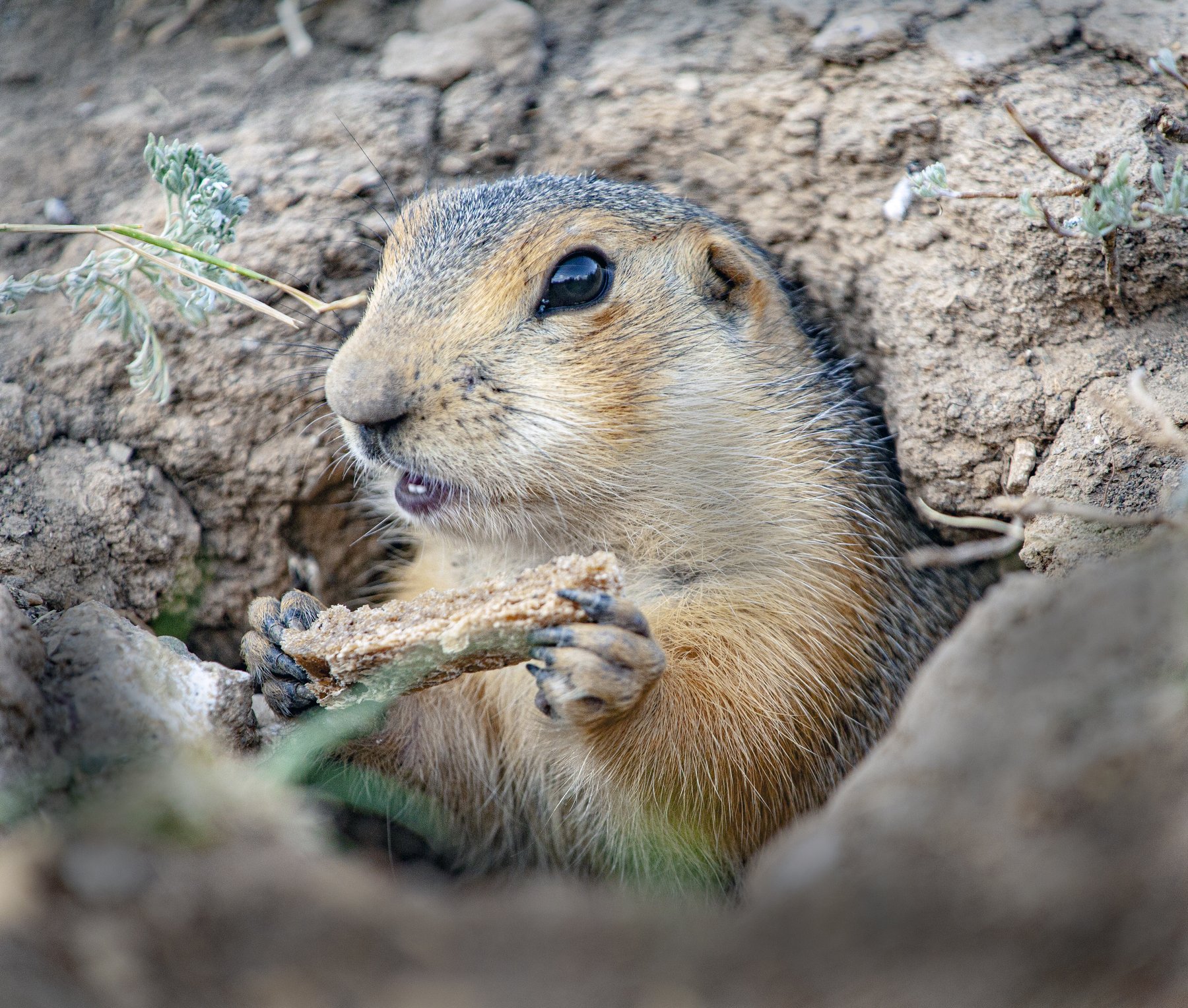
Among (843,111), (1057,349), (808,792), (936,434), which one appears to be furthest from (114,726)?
(843,111)

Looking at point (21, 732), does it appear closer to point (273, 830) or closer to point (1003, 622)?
point (273, 830)

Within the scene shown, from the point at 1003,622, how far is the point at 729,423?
1.91 metres

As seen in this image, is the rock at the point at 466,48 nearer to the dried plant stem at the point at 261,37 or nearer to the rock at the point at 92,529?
the dried plant stem at the point at 261,37

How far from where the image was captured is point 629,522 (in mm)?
3736

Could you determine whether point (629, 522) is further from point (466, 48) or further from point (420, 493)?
point (466, 48)

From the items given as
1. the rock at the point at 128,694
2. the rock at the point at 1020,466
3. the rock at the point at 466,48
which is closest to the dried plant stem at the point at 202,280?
the rock at the point at 128,694

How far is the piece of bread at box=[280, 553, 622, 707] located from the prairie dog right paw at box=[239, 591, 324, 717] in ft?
0.47

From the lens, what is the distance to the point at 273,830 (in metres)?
A: 1.98

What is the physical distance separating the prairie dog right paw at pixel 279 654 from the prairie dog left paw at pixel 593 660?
87 centimetres

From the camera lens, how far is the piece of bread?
2965 millimetres

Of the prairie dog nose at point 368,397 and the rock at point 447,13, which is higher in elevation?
the rock at point 447,13

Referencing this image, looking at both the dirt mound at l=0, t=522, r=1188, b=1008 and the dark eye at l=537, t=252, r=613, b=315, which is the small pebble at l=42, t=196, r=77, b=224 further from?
the dirt mound at l=0, t=522, r=1188, b=1008

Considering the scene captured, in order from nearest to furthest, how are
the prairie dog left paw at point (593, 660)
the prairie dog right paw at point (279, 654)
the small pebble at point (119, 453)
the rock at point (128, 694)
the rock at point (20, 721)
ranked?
the rock at point (20, 721) → the rock at point (128, 694) → the prairie dog left paw at point (593, 660) → the prairie dog right paw at point (279, 654) → the small pebble at point (119, 453)

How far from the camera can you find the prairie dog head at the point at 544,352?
329 cm
